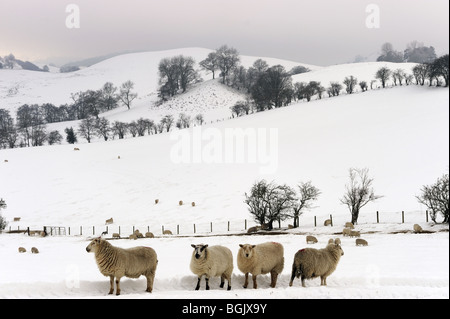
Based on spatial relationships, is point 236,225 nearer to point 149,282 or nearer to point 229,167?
point 229,167

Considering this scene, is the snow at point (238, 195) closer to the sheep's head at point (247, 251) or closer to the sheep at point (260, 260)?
the sheep at point (260, 260)

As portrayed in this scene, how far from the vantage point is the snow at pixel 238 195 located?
40.2 ft

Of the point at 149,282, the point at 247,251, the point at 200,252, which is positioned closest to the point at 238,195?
the point at 247,251

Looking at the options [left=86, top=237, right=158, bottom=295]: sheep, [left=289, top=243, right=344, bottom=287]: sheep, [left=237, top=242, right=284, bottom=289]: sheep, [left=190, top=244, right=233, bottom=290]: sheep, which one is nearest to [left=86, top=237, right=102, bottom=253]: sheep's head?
[left=86, top=237, right=158, bottom=295]: sheep

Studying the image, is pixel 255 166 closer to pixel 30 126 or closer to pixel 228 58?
pixel 30 126

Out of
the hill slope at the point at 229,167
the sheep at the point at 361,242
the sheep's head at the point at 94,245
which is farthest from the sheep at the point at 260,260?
the hill slope at the point at 229,167

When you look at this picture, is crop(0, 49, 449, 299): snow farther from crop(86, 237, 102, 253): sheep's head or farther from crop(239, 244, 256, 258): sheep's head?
crop(86, 237, 102, 253): sheep's head

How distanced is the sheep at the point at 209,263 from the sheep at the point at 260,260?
0.43m

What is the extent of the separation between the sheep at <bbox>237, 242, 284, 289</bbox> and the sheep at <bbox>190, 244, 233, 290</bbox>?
17.1 inches

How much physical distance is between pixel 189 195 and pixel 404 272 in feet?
126

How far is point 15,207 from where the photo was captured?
166ft

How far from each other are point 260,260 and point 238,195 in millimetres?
35576

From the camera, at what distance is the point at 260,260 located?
11.8m
